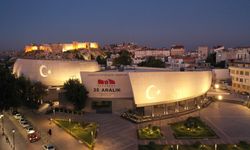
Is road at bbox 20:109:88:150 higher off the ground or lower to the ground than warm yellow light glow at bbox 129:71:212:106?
lower

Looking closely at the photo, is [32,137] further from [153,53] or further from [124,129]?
[153,53]

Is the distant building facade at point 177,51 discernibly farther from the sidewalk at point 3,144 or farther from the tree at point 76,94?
the sidewalk at point 3,144

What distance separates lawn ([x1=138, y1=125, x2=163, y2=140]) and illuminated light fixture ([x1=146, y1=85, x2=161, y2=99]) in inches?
254

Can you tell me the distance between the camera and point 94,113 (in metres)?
36.9

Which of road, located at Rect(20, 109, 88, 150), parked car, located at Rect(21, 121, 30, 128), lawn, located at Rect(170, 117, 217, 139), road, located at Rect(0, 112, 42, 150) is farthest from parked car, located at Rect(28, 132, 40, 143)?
lawn, located at Rect(170, 117, 217, 139)

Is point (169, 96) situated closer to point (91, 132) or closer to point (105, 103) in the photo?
point (105, 103)

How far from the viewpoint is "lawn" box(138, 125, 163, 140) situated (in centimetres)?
2632

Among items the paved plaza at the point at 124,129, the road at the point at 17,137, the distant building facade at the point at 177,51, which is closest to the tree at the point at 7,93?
the road at the point at 17,137

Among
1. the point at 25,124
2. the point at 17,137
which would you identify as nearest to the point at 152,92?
the point at 25,124

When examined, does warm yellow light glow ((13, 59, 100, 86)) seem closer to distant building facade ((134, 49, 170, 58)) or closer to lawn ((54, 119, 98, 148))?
lawn ((54, 119, 98, 148))

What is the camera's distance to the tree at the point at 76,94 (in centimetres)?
3522

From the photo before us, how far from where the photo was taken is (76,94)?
35.2 metres

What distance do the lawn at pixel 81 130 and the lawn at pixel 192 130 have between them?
8733 millimetres

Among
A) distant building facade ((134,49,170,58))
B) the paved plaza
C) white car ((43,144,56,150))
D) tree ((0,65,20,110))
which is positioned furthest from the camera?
distant building facade ((134,49,170,58))
